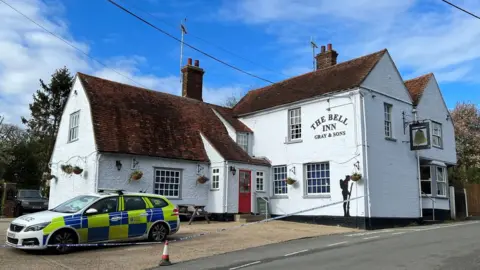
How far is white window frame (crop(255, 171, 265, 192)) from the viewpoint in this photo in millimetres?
21250

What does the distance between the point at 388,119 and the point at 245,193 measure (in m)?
7.65

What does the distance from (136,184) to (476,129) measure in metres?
30.1

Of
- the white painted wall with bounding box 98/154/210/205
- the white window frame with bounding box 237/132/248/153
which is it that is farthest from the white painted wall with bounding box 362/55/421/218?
the white painted wall with bounding box 98/154/210/205

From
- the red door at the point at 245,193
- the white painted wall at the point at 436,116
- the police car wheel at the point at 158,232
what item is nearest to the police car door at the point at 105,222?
the police car wheel at the point at 158,232

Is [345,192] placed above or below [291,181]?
below

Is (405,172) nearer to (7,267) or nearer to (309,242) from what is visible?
(309,242)

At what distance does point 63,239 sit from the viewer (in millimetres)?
10672

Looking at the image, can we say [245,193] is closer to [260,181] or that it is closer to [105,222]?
[260,181]

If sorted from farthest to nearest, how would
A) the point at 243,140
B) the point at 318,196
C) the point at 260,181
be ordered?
the point at 243,140 < the point at 260,181 < the point at 318,196

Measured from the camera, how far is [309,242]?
505 inches

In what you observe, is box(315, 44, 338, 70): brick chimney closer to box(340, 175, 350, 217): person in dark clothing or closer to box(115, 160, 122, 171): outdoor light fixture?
box(340, 175, 350, 217): person in dark clothing

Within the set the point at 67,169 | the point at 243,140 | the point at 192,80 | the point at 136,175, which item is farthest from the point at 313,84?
the point at 67,169

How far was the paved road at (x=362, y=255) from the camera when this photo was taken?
28.3 feet

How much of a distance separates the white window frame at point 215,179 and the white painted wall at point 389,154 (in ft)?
23.1
